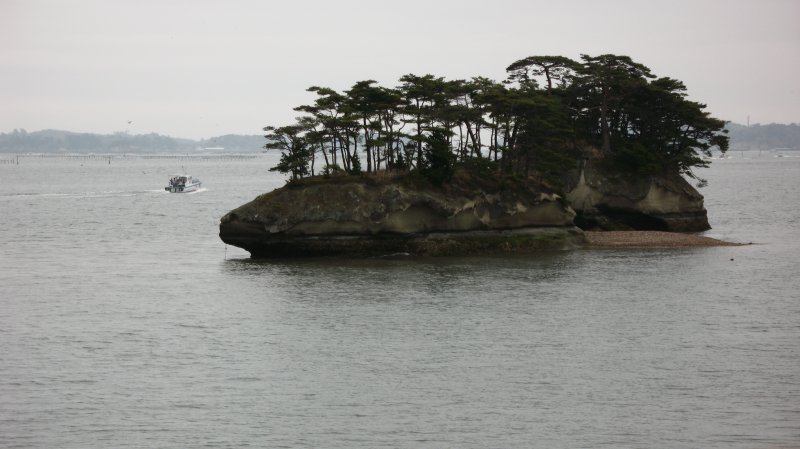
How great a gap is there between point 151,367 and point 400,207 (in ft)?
107

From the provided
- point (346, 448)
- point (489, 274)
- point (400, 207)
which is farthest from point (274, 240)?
point (346, 448)

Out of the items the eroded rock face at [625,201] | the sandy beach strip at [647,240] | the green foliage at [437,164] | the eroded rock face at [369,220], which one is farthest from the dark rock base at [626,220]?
the green foliage at [437,164]

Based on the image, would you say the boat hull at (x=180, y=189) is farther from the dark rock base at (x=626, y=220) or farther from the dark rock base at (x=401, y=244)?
the dark rock base at (x=401, y=244)

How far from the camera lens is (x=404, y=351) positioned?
3978 cm

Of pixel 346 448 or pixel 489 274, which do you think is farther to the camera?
pixel 489 274

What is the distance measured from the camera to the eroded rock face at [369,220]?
218 feet

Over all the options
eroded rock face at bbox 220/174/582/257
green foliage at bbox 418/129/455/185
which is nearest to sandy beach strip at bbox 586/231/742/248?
eroded rock face at bbox 220/174/582/257

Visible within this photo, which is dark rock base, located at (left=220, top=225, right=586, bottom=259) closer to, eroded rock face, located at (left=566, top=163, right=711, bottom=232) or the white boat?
eroded rock face, located at (left=566, top=163, right=711, bottom=232)

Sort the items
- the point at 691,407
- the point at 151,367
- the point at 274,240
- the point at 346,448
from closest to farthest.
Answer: the point at 346,448 < the point at 691,407 < the point at 151,367 < the point at 274,240

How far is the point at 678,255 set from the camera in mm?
71062

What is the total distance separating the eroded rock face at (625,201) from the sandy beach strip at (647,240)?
6.05 meters

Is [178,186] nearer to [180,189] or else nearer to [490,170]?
[180,189]

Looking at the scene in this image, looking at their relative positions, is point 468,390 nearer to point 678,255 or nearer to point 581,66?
point 678,255

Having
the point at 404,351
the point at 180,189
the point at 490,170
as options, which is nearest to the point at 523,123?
the point at 490,170
